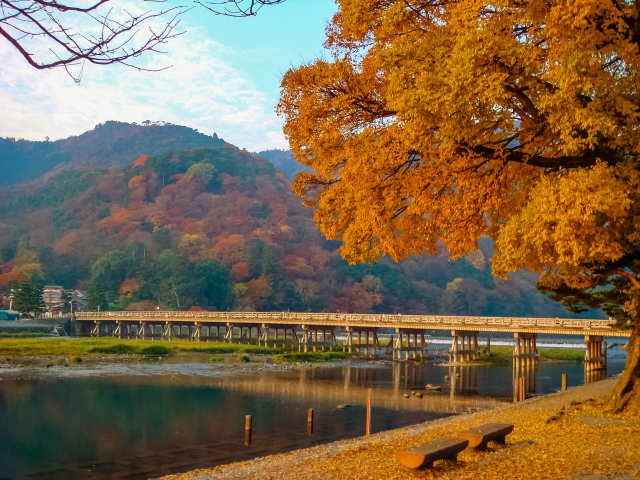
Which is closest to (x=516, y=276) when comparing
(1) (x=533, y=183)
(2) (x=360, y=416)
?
(2) (x=360, y=416)

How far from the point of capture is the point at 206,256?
87438 millimetres

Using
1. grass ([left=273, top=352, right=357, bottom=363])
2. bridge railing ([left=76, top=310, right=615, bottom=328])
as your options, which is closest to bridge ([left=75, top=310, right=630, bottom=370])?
bridge railing ([left=76, top=310, right=615, bottom=328])

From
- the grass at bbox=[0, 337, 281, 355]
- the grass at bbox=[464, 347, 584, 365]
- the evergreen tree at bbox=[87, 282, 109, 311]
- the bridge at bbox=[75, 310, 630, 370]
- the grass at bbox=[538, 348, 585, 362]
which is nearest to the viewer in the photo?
the bridge at bbox=[75, 310, 630, 370]

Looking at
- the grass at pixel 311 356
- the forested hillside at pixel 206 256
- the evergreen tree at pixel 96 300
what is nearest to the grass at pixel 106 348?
the grass at pixel 311 356

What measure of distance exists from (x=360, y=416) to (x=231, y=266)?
6832cm

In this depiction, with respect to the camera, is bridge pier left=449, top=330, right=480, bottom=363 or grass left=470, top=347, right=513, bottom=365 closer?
bridge pier left=449, top=330, right=480, bottom=363

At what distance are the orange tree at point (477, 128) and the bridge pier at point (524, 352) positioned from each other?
3244cm

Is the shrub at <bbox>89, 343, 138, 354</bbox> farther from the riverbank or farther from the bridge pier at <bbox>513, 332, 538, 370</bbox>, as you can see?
the riverbank

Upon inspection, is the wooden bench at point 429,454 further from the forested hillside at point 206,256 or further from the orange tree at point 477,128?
the forested hillside at point 206,256

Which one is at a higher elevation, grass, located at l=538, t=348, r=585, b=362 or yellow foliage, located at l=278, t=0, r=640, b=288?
yellow foliage, located at l=278, t=0, r=640, b=288

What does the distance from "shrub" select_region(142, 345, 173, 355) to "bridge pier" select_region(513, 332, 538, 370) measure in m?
25.5

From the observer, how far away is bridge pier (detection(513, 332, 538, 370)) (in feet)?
139

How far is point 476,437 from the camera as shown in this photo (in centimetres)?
894

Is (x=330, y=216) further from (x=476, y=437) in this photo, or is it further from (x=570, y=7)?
(x=570, y=7)
